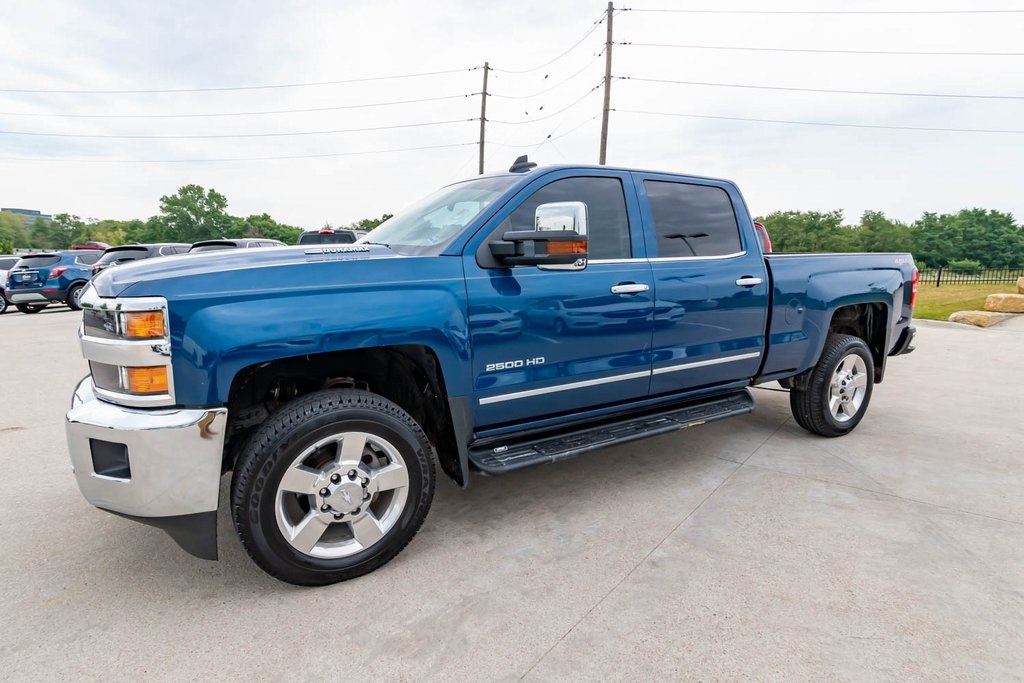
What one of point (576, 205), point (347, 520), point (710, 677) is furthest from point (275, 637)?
point (576, 205)

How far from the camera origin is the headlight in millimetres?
2105

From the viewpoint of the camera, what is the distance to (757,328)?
12.6 feet

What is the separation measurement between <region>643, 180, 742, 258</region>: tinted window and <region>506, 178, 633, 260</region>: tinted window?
255mm

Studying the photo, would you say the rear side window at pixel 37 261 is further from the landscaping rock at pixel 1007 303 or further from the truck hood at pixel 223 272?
the landscaping rock at pixel 1007 303

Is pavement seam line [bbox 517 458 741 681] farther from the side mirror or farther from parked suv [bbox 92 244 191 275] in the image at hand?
parked suv [bbox 92 244 191 275]

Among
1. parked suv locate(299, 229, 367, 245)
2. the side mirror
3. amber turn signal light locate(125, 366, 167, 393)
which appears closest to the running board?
the side mirror

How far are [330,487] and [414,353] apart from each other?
2.32ft

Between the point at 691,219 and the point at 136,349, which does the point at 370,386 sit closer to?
the point at 136,349

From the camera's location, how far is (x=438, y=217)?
3.26m

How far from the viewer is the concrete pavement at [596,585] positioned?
201cm

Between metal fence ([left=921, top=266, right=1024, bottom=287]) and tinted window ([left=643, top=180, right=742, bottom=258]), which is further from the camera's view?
metal fence ([left=921, top=266, right=1024, bottom=287])

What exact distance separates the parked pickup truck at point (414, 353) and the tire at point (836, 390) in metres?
0.39

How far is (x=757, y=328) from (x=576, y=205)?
1.90 m

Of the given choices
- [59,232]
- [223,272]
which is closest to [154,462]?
[223,272]
